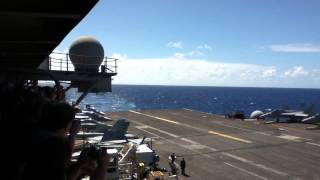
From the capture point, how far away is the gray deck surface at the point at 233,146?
3366 cm

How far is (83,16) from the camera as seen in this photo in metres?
9.90

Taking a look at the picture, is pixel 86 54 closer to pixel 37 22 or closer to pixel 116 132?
pixel 116 132

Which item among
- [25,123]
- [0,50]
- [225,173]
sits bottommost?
[225,173]

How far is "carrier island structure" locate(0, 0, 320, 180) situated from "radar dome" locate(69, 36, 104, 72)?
7cm

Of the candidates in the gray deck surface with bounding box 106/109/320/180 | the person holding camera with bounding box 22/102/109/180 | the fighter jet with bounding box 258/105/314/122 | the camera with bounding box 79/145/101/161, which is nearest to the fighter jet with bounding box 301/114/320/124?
the gray deck surface with bounding box 106/109/320/180

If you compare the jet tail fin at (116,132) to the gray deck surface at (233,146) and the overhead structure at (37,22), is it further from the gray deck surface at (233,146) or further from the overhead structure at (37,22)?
the overhead structure at (37,22)

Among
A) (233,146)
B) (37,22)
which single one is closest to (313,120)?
(233,146)

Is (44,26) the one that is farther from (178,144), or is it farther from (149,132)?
(149,132)

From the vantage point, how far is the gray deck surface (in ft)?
110

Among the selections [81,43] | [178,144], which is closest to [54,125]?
[81,43]

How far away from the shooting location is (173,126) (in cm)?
5812

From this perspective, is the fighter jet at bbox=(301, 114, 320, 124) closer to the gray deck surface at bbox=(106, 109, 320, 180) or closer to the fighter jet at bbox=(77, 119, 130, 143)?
the gray deck surface at bbox=(106, 109, 320, 180)

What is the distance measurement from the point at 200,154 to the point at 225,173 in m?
7.31

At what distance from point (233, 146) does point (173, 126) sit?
15.3 m
